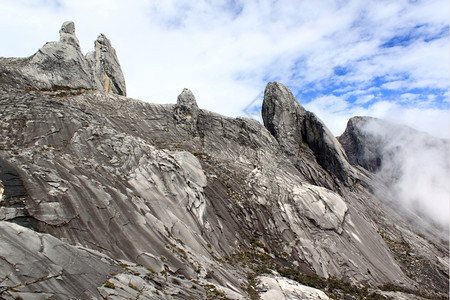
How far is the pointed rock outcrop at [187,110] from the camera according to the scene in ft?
199

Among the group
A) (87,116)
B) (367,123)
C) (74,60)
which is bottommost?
(87,116)

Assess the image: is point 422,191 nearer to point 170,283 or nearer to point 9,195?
point 170,283

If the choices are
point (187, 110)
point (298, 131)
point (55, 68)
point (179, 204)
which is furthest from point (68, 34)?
point (298, 131)

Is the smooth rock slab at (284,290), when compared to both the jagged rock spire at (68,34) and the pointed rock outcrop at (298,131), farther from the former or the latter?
the jagged rock spire at (68,34)

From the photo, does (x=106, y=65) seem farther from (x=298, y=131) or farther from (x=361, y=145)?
(x=361, y=145)

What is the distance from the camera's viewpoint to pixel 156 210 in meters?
32.8

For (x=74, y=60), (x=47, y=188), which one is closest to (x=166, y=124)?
(x=74, y=60)

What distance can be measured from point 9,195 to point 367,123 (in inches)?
3722

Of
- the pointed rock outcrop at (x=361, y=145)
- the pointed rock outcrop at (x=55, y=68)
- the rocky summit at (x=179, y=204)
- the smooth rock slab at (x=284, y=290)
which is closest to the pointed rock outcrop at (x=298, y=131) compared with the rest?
the rocky summit at (x=179, y=204)

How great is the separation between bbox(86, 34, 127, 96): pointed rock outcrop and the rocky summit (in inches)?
14.9

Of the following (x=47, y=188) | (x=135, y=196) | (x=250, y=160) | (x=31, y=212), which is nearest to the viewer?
(x=31, y=212)

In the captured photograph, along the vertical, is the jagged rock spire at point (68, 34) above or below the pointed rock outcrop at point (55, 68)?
above

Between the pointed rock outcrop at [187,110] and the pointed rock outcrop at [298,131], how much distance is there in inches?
831

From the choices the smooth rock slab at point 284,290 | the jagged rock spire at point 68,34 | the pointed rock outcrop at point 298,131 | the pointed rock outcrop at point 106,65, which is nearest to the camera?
the smooth rock slab at point 284,290
